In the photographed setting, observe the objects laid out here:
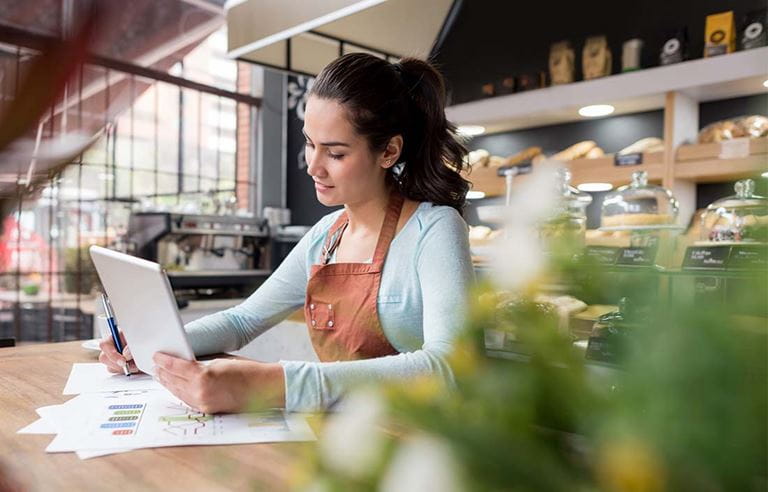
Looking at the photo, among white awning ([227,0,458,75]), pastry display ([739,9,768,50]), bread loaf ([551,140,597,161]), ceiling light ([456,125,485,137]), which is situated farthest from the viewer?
ceiling light ([456,125,485,137])

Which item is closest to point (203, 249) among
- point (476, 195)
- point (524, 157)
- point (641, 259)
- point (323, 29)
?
point (476, 195)

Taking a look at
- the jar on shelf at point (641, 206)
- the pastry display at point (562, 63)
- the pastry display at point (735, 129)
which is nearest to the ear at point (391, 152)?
the jar on shelf at point (641, 206)

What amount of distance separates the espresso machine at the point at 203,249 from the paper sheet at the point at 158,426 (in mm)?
3208

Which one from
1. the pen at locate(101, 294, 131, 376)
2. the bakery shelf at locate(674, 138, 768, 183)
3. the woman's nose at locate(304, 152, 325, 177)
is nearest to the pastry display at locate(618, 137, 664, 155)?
the bakery shelf at locate(674, 138, 768, 183)

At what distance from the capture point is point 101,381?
1.17 metres

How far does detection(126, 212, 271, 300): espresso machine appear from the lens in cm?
427

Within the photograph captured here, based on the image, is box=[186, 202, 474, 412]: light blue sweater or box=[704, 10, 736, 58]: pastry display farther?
box=[704, 10, 736, 58]: pastry display

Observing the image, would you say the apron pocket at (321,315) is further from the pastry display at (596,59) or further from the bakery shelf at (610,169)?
the pastry display at (596,59)

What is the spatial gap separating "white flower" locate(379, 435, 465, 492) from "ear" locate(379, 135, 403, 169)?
1227 millimetres

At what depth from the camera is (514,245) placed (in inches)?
9.1

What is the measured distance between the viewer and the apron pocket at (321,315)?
138cm

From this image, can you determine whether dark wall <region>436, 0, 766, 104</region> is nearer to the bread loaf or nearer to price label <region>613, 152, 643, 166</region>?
the bread loaf

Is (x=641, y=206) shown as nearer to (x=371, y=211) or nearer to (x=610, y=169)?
(x=371, y=211)

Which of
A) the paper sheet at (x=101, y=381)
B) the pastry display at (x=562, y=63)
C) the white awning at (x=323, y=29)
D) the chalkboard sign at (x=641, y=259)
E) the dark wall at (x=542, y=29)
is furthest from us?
the pastry display at (x=562, y=63)
